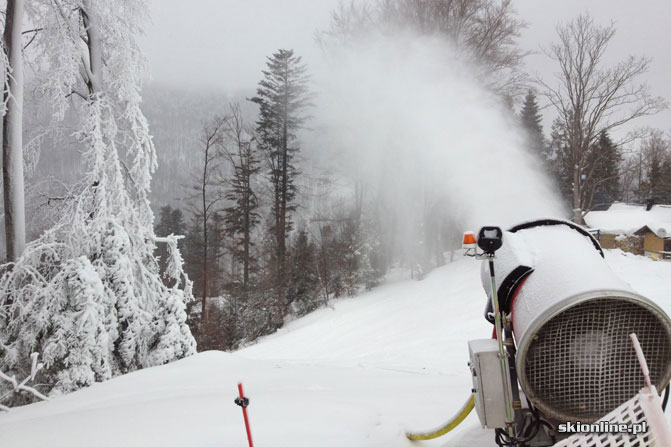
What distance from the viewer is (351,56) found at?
20078 millimetres

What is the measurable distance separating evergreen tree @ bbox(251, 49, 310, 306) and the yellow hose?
73.7 feet

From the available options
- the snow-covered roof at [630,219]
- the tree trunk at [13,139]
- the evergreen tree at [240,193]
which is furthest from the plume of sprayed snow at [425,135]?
the snow-covered roof at [630,219]

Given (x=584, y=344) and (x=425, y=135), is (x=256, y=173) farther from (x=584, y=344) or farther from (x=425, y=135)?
(x=584, y=344)

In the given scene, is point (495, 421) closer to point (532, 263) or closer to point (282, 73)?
point (532, 263)

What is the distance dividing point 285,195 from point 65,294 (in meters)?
19.0

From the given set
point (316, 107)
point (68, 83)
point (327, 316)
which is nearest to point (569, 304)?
point (68, 83)

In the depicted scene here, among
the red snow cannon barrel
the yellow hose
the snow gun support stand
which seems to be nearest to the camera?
the red snow cannon barrel

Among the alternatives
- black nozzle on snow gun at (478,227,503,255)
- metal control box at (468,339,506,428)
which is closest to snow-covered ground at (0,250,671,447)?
metal control box at (468,339,506,428)

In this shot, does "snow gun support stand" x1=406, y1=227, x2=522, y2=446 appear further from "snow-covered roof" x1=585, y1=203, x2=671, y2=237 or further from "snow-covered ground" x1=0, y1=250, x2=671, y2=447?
"snow-covered roof" x1=585, y1=203, x2=671, y2=237

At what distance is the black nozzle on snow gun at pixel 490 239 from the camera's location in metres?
2.42

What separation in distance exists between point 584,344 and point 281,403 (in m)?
2.84

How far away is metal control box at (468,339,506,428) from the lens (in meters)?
2.41

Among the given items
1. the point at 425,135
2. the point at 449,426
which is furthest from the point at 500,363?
the point at 425,135
